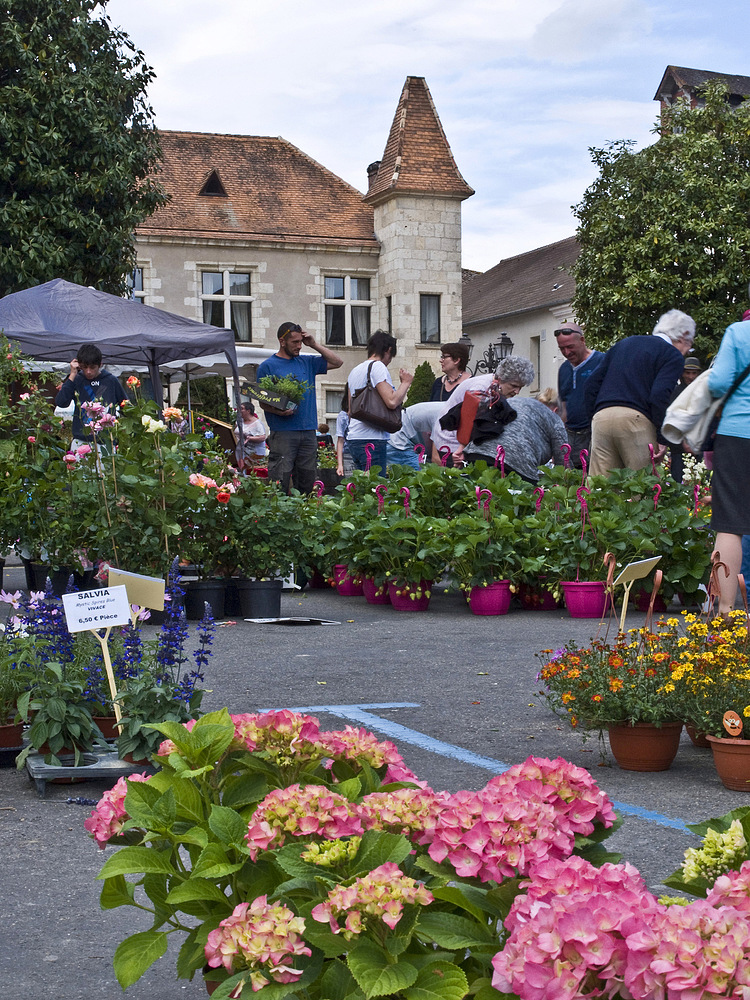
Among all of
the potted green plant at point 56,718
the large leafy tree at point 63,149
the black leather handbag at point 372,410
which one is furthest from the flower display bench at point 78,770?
the large leafy tree at point 63,149

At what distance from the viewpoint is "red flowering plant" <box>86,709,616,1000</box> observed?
1.54 m

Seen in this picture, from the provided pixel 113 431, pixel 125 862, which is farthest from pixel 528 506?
pixel 125 862

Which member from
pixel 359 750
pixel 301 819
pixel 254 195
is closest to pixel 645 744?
pixel 359 750

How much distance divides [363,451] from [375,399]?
567 mm

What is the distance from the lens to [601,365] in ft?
28.0

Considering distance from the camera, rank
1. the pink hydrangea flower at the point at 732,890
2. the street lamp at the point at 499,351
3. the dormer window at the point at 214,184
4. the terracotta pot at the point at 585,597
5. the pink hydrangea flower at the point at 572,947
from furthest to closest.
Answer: the dormer window at the point at 214,184, the street lamp at the point at 499,351, the terracotta pot at the point at 585,597, the pink hydrangea flower at the point at 732,890, the pink hydrangea flower at the point at 572,947

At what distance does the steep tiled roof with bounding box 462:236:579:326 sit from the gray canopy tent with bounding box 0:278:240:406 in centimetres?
3141

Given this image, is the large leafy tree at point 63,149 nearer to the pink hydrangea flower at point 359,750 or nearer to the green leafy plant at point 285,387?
the green leafy plant at point 285,387

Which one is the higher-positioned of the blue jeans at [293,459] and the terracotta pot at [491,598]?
the blue jeans at [293,459]

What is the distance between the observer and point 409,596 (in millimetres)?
8672

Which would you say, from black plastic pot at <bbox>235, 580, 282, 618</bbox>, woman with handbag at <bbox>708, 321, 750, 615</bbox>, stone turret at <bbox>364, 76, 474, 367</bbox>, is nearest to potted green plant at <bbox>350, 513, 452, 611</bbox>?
black plastic pot at <bbox>235, 580, 282, 618</bbox>

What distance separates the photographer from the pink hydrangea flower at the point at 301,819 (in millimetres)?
1725

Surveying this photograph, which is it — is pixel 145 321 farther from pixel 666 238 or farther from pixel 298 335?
pixel 666 238

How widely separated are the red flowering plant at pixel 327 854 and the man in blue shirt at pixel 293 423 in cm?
849
